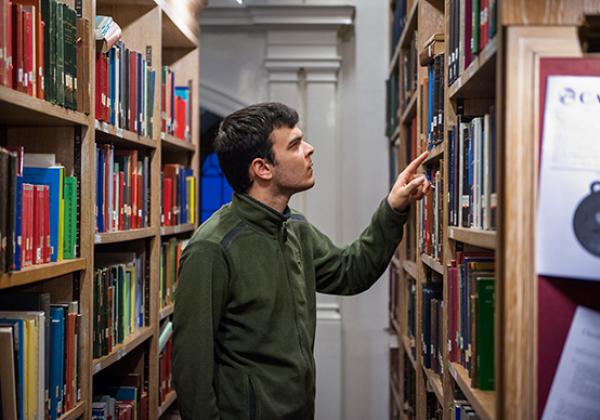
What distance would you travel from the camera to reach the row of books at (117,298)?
2328 millimetres

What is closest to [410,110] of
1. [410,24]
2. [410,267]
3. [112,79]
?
[410,24]

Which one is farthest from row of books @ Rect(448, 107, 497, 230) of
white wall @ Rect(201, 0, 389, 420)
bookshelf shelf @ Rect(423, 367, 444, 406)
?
white wall @ Rect(201, 0, 389, 420)

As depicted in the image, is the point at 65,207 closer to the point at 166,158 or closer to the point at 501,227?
the point at 501,227

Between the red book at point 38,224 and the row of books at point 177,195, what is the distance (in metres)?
1.25

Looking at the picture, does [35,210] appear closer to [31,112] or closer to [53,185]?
[53,185]

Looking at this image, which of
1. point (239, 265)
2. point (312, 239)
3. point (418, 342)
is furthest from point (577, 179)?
point (418, 342)

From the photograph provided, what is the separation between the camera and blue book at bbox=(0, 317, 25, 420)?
5.62 feet

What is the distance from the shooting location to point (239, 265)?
6.89 ft

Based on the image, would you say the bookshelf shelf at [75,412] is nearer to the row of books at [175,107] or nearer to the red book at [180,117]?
the row of books at [175,107]

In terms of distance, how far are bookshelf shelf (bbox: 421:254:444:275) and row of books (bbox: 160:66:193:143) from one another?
50.4 inches

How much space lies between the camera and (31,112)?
1.79m

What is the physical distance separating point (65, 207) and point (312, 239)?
849 millimetres

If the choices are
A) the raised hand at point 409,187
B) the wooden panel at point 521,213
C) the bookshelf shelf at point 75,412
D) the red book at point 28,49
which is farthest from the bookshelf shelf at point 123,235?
the wooden panel at point 521,213

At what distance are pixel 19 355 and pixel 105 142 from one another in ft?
3.86
